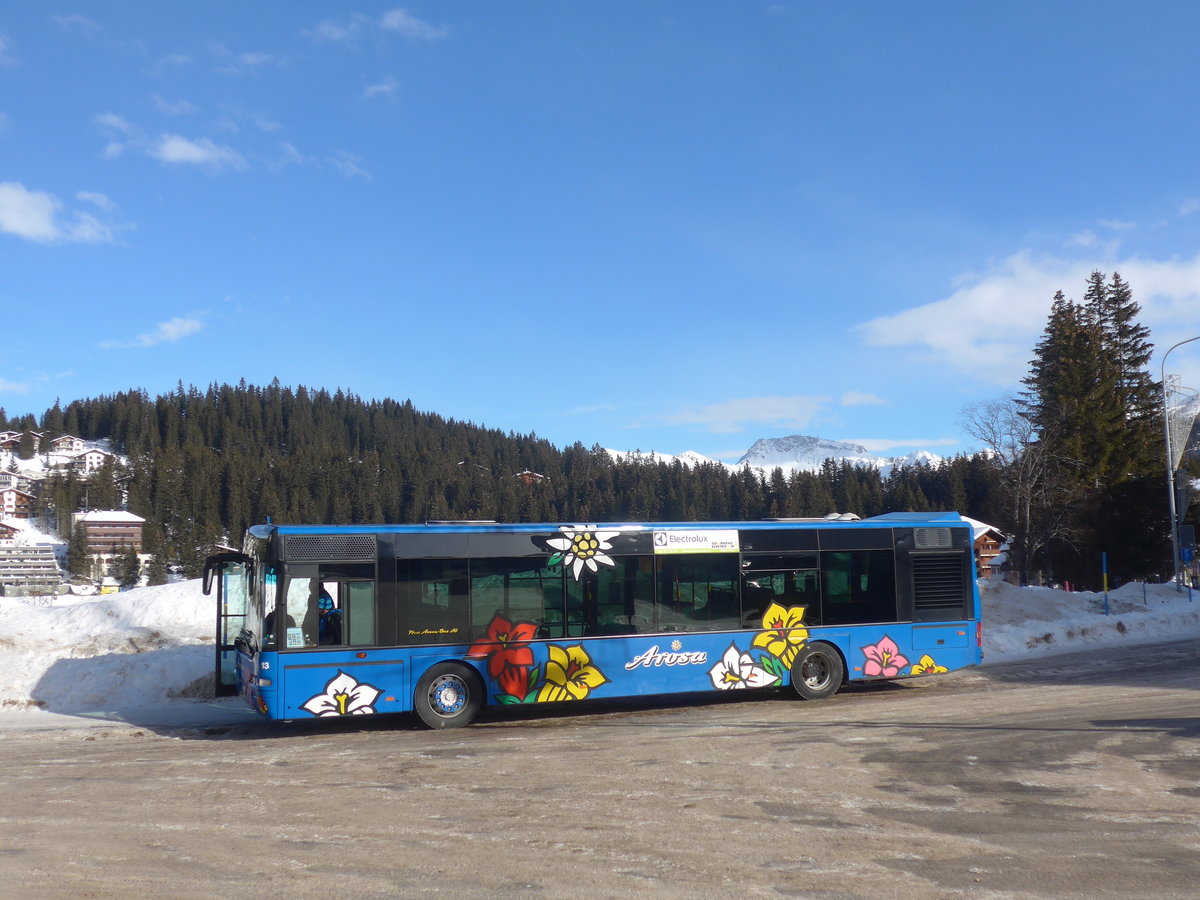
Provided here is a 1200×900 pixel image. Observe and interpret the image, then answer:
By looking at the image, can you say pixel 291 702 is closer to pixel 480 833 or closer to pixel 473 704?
pixel 473 704

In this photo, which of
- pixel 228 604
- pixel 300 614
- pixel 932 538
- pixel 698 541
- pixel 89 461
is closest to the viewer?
pixel 300 614

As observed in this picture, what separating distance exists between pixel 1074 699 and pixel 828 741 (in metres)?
5.15

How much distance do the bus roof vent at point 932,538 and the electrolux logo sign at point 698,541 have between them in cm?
337

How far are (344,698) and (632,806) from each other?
5040mm

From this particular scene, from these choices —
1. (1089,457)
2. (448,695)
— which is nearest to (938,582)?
(448,695)

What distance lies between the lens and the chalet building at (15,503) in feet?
532

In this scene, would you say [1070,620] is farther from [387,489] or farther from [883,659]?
[387,489]

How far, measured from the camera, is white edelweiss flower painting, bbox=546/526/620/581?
42.4 feet

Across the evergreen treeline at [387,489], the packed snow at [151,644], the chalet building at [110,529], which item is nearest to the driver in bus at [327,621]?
the packed snow at [151,644]

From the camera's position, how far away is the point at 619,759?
32.7 ft

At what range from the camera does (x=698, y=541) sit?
1354cm

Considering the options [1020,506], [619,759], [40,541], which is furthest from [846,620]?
[40,541]

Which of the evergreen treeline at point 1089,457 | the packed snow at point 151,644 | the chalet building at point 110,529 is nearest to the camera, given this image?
the packed snow at point 151,644

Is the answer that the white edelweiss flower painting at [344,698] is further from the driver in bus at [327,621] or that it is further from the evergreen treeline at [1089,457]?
the evergreen treeline at [1089,457]
